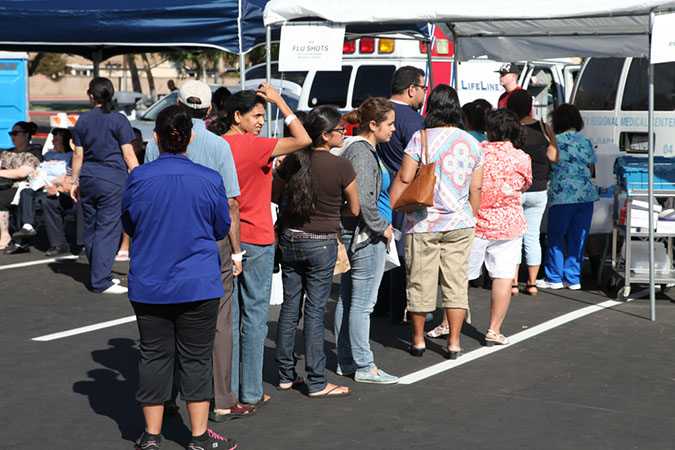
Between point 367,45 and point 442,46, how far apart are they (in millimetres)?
1263

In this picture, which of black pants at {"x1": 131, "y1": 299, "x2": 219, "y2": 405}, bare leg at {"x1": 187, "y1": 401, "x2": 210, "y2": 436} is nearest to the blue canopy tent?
black pants at {"x1": 131, "y1": 299, "x2": 219, "y2": 405}

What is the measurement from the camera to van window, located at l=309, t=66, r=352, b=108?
1334 centimetres

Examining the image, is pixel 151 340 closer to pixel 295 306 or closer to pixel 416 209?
pixel 295 306

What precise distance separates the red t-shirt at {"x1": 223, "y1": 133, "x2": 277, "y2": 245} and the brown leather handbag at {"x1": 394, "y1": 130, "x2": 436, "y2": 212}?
1226 millimetres

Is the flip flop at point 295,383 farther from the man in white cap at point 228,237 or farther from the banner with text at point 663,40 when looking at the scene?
the banner with text at point 663,40

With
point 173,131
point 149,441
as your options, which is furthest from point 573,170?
point 149,441

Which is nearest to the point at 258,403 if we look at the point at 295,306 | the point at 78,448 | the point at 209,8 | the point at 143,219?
the point at 295,306

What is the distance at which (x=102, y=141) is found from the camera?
26.3ft

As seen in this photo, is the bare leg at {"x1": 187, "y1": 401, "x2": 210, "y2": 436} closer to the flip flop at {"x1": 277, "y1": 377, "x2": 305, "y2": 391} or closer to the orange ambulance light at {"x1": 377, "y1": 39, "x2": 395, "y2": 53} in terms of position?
the flip flop at {"x1": 277, "y1": 377, "x2": 305, "y2": 391}

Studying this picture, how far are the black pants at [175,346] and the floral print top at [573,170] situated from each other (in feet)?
16.1

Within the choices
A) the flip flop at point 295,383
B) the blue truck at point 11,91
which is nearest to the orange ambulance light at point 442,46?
the flip flop at point 295,383

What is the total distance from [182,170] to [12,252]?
6.75m

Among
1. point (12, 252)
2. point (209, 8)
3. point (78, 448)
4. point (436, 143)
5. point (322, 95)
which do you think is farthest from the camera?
point (322, 95)

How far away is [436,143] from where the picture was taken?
5.67m
